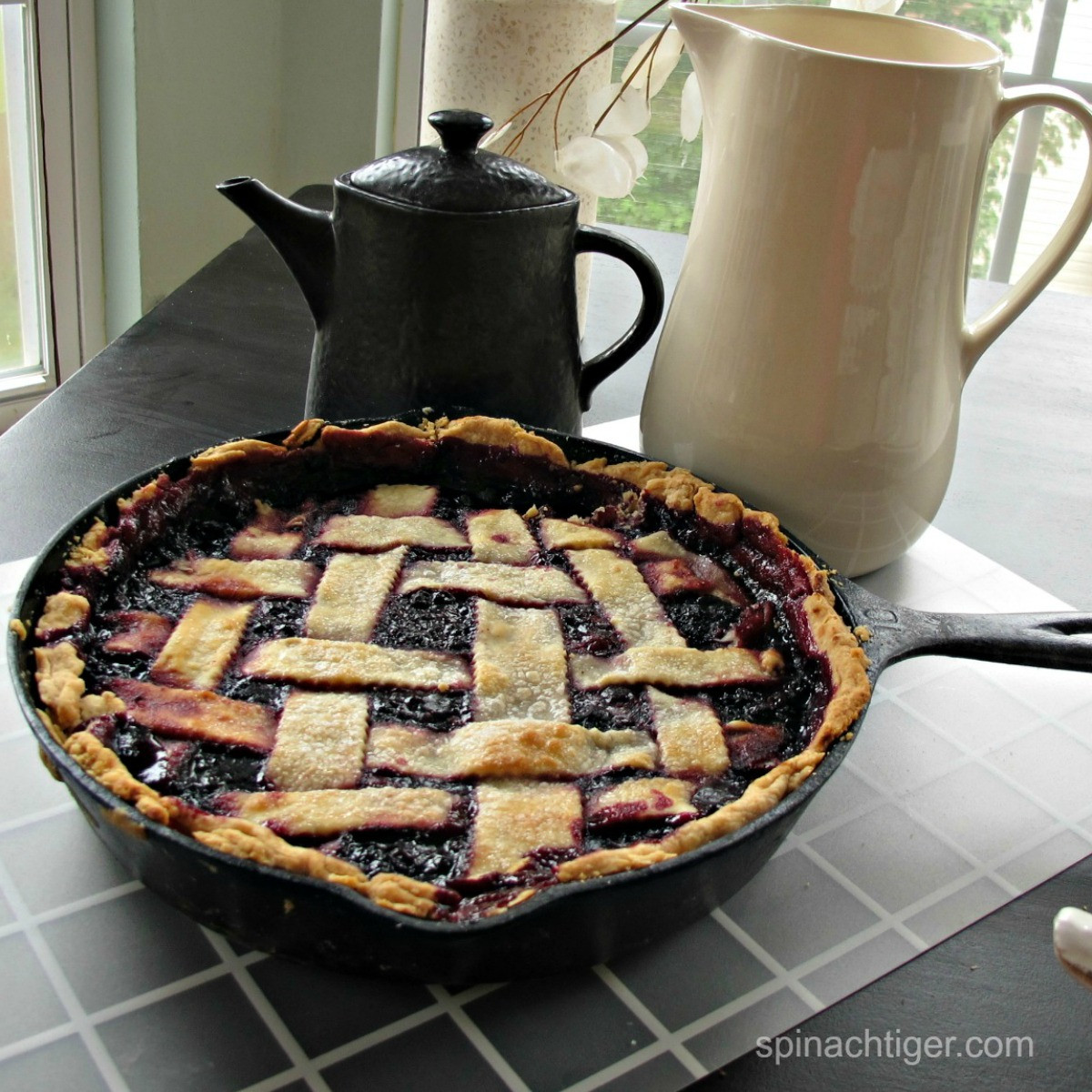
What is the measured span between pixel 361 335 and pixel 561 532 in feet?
0.77

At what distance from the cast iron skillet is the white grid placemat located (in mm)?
A: 35

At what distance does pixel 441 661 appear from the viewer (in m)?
0.78

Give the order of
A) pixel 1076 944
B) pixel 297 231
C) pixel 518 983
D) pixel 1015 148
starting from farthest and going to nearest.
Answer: pixel 1015 148 < pixel 297 231 < pixel 518 983 < pixel 1076 944

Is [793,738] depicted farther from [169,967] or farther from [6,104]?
[6,104]

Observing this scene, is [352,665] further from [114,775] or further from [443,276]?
[443,276]

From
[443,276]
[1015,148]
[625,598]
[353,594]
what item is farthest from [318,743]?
[1015,148]

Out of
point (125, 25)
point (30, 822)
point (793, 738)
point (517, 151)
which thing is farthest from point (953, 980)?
point (125, 25)

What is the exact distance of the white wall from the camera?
194 centimetres

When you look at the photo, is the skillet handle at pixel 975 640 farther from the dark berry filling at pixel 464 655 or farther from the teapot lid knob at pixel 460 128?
the teapot lid knob at pixel 460 128

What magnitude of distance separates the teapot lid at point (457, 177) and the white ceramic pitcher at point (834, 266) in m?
0.15

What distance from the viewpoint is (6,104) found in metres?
1.86

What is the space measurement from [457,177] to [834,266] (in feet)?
1.00

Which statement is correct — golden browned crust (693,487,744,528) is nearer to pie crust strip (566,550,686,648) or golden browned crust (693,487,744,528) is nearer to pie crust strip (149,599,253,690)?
pie crust strip (566,550,686,648)

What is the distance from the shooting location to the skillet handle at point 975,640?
2.41ft
